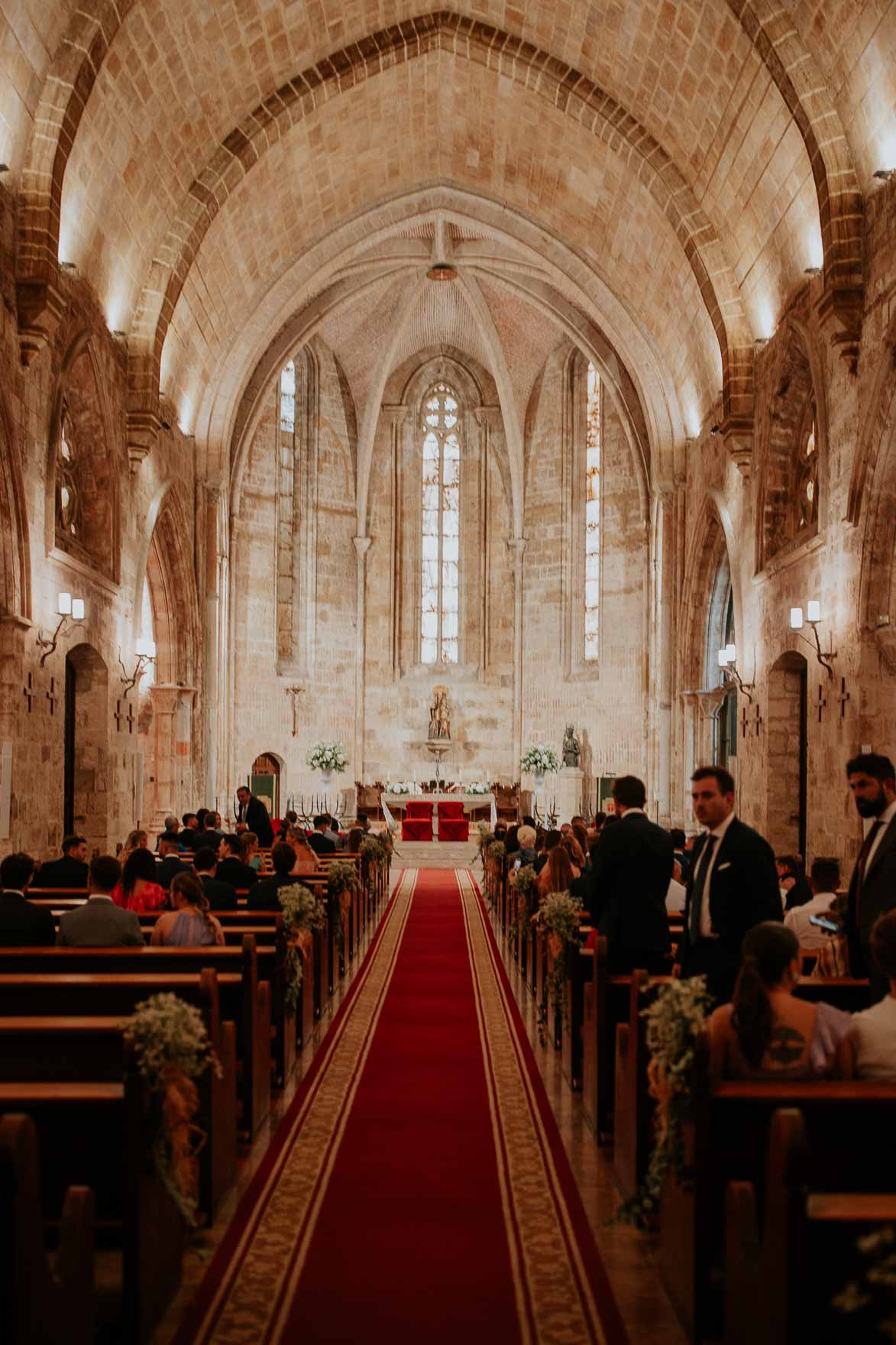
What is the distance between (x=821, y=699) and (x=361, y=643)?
1678 cm

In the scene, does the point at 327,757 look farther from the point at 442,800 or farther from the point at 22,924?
the point at 22,924

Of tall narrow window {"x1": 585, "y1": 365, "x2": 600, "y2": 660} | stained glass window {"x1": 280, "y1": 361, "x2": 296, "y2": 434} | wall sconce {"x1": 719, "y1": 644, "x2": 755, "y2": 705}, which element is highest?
stained glass window {"x1": 280, "y1": 361, "x2": 296, "y2": 434}

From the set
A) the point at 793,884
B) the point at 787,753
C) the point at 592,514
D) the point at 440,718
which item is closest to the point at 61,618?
the point at 793,884

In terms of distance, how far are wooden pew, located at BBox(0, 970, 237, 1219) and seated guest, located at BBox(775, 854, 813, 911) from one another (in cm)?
471

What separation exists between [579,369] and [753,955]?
2555 cm

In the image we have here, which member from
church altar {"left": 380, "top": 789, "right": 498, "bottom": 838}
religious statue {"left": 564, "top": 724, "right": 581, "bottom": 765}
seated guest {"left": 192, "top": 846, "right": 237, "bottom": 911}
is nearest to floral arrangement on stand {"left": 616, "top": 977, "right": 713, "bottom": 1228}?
seated guest {"left": 192, "top": 846, "right": 237, "bottom": 911}

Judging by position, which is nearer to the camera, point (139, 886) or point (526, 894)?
point (139, 886)

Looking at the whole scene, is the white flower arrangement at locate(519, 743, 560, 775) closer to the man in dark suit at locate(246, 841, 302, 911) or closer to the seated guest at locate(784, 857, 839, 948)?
the man in dark suit at locate(246, 841, 302, 911)

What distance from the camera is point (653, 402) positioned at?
22.3 metres

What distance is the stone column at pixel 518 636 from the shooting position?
28.8m

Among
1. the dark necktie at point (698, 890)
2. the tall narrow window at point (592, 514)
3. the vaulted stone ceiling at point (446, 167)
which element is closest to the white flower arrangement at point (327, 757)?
the tall narrow window at point (592, 514)

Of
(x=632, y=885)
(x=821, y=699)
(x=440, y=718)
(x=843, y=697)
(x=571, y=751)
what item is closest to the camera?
(x=632, y=885)

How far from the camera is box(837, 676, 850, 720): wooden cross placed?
12695 mm

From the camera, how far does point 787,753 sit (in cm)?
1605
